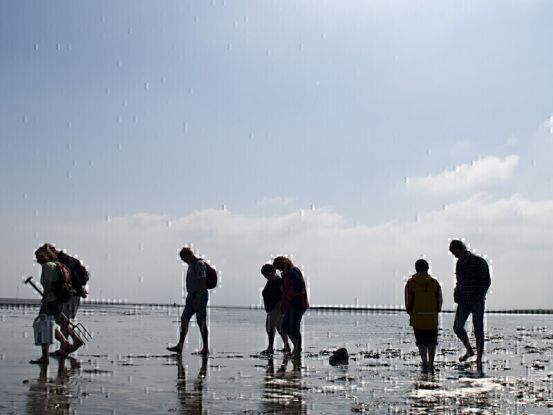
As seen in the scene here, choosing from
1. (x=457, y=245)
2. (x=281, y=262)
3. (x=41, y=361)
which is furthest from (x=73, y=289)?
(x=457, y=245)

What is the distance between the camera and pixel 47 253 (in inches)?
446

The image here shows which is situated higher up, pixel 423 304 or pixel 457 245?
pixel 457 245

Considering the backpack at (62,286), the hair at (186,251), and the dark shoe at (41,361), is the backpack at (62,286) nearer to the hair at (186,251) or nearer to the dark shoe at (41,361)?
the dark shoe at (41,361)

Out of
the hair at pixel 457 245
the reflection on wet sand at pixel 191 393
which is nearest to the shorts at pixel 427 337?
the hair at pixel 457 245

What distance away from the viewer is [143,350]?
1406 centimetres

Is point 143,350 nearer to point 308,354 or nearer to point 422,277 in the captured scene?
point 308,354

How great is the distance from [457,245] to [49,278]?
625cm

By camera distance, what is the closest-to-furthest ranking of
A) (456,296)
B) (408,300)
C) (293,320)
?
1. (408,300)
2. (456,296)
3. (293,320)

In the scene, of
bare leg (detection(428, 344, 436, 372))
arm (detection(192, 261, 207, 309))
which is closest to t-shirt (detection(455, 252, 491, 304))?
bare leg (detection(428, 344, 436, 372))

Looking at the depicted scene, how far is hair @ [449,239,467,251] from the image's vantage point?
11.9 m

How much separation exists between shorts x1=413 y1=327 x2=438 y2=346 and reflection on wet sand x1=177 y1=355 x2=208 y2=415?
10.6 feet

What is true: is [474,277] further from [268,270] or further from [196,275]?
[196,275]

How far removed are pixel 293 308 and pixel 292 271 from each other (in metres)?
0.65

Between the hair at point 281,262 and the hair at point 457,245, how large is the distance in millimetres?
2992
